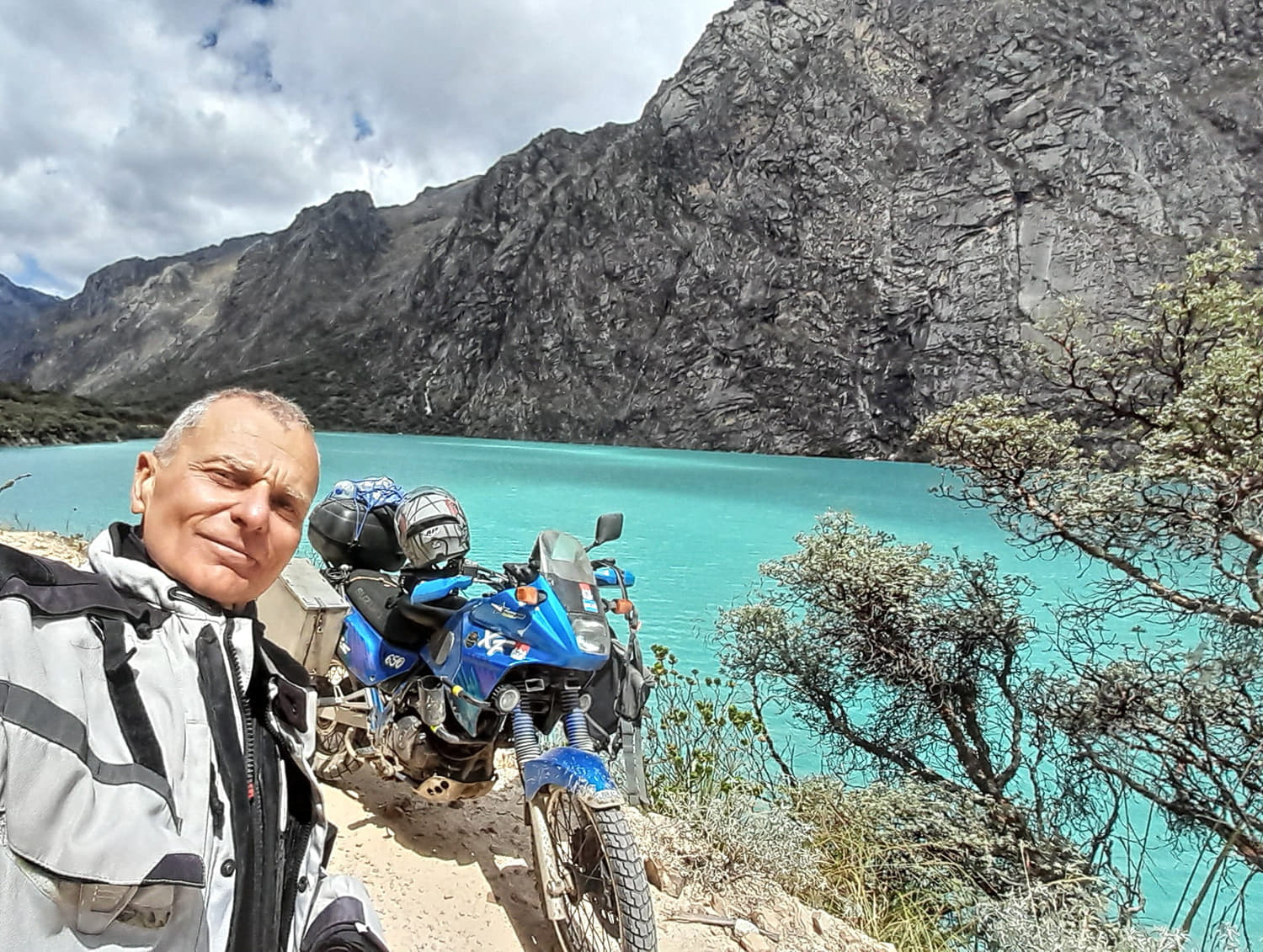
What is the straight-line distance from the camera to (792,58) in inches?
2576

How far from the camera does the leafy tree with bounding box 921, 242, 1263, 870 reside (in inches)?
149

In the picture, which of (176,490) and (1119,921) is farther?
(1119,921)

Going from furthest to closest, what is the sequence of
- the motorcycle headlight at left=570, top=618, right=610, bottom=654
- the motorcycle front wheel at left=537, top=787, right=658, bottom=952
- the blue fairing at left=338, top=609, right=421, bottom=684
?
the blue fairing at left=338, top=609, right=421, bottom=684, the motorcycle headlight at left=570, top=618, right=610, bottom=654, the motorcycle front wheel at left=537, top=787, right=658, bottom=952

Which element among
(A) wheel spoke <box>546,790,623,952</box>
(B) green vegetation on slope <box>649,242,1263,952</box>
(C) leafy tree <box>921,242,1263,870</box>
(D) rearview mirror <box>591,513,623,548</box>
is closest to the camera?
(A) wheel spoke <box>546,790,623,952</box>

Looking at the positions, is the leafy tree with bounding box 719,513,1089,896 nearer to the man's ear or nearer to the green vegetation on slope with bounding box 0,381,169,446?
the man's ear

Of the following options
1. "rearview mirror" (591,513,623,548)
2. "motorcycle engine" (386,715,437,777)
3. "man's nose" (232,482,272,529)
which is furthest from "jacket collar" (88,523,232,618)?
"motorcycle engine" (386,715,437,777)

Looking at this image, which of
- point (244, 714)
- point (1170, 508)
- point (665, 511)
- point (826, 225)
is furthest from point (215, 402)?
point (826, 225)

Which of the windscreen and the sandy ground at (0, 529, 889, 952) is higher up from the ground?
the windscreen

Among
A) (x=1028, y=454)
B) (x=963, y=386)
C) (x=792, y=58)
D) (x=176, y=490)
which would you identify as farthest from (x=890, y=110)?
(x=176, y=490)

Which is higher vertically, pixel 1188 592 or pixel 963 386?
pixel 963 386

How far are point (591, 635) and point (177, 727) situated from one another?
49.8 inches

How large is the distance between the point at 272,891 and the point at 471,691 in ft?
4.21

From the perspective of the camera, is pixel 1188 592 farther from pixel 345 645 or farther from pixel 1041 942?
pixel 345 645

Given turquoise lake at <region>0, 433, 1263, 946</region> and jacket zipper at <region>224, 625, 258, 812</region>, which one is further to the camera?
turquoise lake at <region>0, 433, 1263, 946</region>
